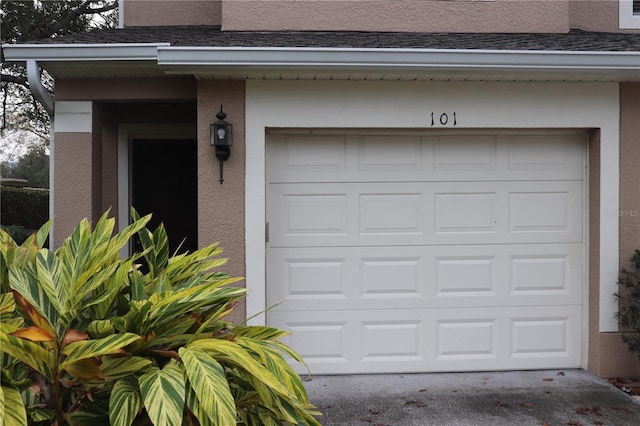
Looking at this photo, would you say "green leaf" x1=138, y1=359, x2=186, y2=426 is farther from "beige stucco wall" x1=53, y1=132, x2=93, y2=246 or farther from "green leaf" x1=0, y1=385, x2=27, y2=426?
"beige stucco wall" x1=53, y1=132, x2=93, y2=246

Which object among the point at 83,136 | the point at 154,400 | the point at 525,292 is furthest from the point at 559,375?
the point at 83,136

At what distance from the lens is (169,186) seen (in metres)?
6.23

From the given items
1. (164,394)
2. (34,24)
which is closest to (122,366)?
(164,394)

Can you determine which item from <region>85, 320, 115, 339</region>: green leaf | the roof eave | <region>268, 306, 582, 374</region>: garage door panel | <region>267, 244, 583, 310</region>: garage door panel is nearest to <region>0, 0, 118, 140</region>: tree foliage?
the roof eave

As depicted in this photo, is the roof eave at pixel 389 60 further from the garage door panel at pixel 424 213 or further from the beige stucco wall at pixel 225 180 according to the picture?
the garage door panel at pixel 424 213

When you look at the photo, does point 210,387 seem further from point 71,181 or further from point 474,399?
point 71,181

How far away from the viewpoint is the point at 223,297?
231cm

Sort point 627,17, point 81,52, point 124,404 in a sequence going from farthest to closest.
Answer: point 627,17 < point 81,52 < point 124,404

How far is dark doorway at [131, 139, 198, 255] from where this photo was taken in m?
6.16

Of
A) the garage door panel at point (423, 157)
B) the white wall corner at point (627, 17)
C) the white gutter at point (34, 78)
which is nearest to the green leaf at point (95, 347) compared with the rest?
the garage door panel at point (423, 157)

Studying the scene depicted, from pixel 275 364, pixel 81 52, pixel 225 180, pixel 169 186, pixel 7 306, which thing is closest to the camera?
pixel 7 306

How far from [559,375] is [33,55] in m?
5.46

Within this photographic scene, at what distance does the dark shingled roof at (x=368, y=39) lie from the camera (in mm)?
4598

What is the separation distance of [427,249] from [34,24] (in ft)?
32.6
